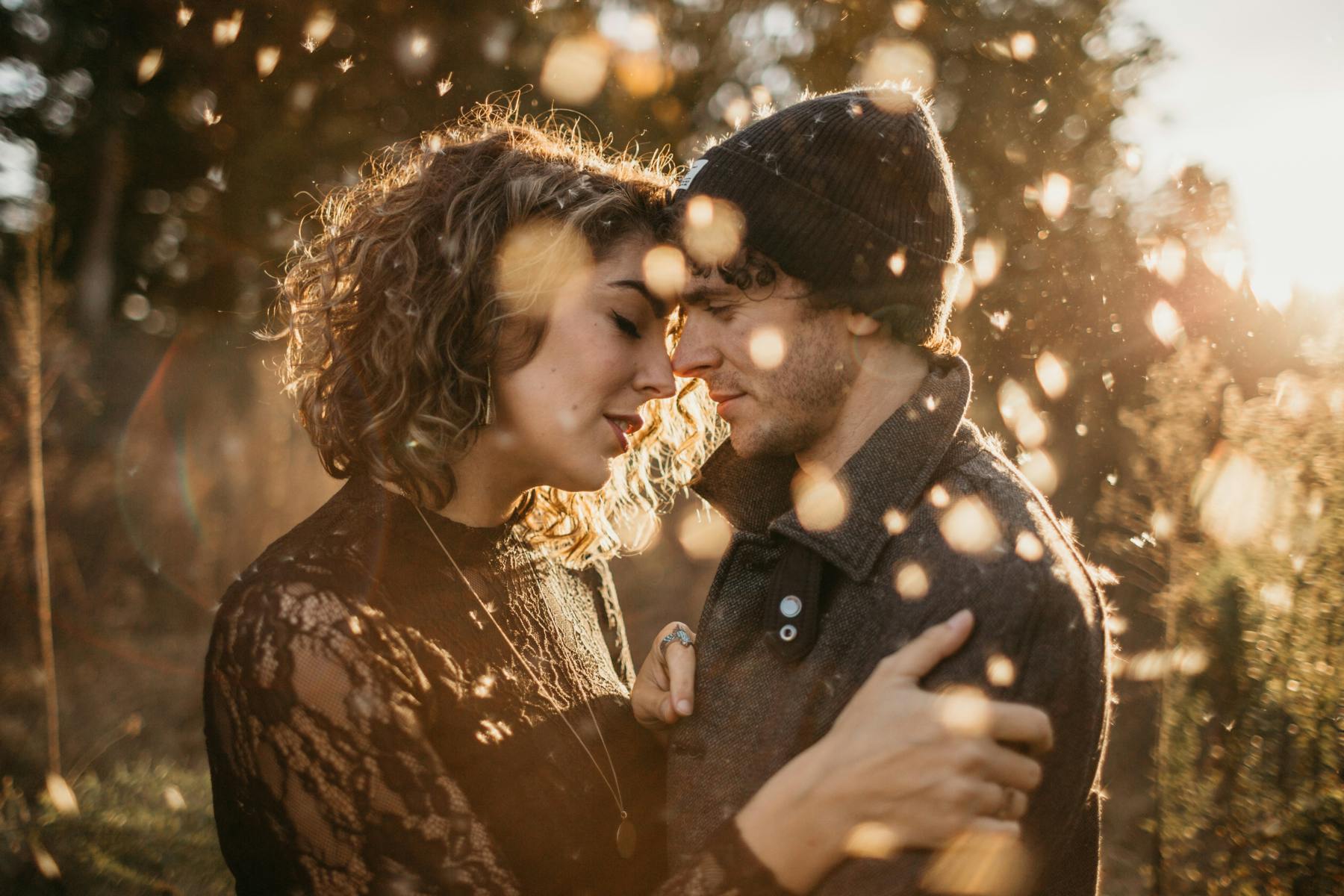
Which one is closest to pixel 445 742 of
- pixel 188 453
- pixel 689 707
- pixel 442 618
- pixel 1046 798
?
pixel 442 618

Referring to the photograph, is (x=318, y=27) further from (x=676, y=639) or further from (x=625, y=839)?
(x=625, y=839)

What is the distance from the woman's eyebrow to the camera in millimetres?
2322

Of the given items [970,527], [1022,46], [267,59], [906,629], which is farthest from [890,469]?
[267,59]

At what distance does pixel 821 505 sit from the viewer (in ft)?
6.31

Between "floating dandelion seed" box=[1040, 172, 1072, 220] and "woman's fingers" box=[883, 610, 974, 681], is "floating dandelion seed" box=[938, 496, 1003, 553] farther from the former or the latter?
"floating dandelion seed" box=[1040, 172, 1072, 220]

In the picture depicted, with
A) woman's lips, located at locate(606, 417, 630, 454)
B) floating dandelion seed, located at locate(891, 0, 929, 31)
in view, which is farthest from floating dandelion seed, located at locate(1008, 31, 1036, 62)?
woman's lips, located at locate(606, 417, 630, 454)

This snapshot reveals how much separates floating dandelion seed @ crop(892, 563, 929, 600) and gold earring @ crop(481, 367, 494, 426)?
1.15 metres

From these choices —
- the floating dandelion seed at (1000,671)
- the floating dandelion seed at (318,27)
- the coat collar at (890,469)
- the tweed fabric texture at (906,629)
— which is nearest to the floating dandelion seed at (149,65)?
the floating dandelion seed at (318,27)

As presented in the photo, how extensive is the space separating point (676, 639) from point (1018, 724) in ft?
3.27

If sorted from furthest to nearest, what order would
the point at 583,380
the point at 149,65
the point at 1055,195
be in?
the point at 149,65
the point at 1055,195
the point at 583,380

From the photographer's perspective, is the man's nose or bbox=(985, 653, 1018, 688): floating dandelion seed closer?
bbox=(985, 653, 1018, 688): floating dandelion seed

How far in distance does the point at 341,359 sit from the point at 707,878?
1548 mm

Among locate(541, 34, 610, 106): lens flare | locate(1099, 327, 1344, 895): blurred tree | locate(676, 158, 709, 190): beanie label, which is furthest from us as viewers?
locate(541, 34, 610, 106): lens flare

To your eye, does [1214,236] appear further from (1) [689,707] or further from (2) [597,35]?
(2) [597,35]
